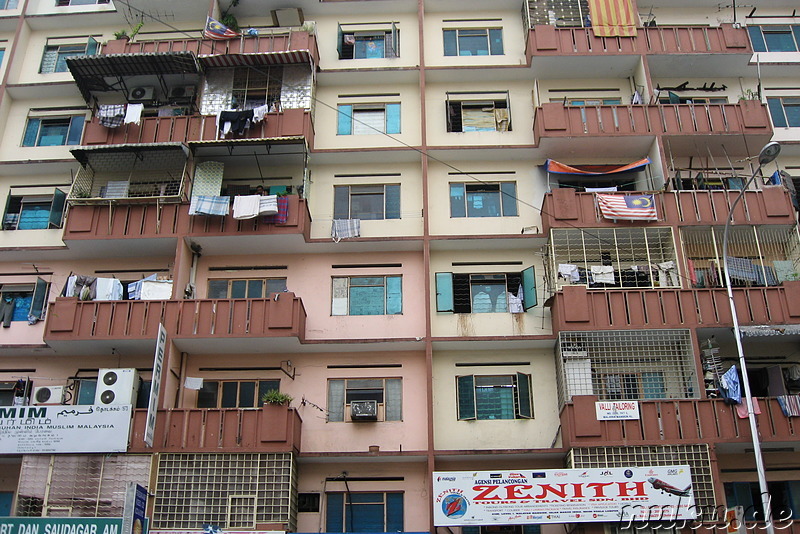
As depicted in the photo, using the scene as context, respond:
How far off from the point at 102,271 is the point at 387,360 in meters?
10.4

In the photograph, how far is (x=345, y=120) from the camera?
1109 inches

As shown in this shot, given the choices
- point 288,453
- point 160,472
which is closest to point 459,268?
point 288,453

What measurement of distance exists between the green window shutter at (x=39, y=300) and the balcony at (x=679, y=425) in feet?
57.7

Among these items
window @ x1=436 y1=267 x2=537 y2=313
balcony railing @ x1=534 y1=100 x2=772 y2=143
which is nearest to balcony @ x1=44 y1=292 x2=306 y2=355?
window @ x1=436 y1=267 x2=537 y2=313

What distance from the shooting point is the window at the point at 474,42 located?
96.2ft

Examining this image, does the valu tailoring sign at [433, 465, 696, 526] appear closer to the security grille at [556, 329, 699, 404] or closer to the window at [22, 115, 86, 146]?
the security grille at [556, 329, 699, 404]

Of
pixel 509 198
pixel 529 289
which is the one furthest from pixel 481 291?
pixel 509 198

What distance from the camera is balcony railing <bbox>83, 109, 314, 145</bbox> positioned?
26047 mm

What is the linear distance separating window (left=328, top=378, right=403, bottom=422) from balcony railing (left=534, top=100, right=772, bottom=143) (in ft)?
32.4

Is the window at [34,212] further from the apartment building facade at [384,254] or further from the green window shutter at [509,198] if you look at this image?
the green window shutter at [509,198]

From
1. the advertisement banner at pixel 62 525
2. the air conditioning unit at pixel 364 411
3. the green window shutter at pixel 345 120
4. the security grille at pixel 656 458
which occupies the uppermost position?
the green window shutter at pixel 345 120

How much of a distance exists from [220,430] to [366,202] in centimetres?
949

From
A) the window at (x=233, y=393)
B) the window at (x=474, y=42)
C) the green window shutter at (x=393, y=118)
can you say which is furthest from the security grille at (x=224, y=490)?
the window at (x=474, y=42)

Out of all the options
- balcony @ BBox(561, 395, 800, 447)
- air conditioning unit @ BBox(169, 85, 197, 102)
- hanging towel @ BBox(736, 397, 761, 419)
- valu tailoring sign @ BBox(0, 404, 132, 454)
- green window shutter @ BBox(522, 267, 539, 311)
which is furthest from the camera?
air conditioning unit @ BBox(169, 85, 197, 102)
